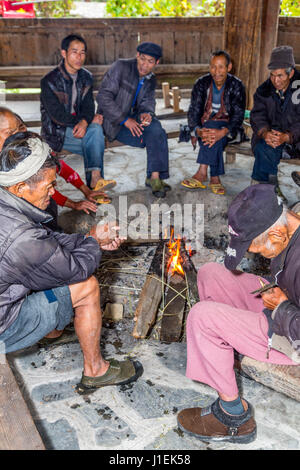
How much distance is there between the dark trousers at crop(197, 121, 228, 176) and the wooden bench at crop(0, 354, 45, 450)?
14.2 ft

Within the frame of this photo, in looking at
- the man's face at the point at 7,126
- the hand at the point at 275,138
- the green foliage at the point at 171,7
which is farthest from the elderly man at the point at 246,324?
the green foliage at the point at 171,7

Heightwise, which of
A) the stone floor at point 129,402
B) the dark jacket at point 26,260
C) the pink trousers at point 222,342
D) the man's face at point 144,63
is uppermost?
the man's face at point 144,63

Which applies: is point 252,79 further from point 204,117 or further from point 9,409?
point 9,409

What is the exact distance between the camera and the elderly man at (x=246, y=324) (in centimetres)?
234

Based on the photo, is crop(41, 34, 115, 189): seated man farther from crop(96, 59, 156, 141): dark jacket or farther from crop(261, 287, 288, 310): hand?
crop(261, 287, 288, 310): hand

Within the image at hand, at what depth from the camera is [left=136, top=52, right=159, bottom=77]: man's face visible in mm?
5719

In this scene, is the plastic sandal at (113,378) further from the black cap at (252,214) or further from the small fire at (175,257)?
the small fire at (175,257)

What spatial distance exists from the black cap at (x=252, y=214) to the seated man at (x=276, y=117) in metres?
3.31

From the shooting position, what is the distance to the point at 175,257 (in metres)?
4.23

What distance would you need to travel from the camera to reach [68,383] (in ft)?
9.68

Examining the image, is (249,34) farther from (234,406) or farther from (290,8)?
(234,406)

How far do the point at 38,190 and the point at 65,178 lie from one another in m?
2.25

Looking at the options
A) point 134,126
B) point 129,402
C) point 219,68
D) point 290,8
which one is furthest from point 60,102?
point 290,8
